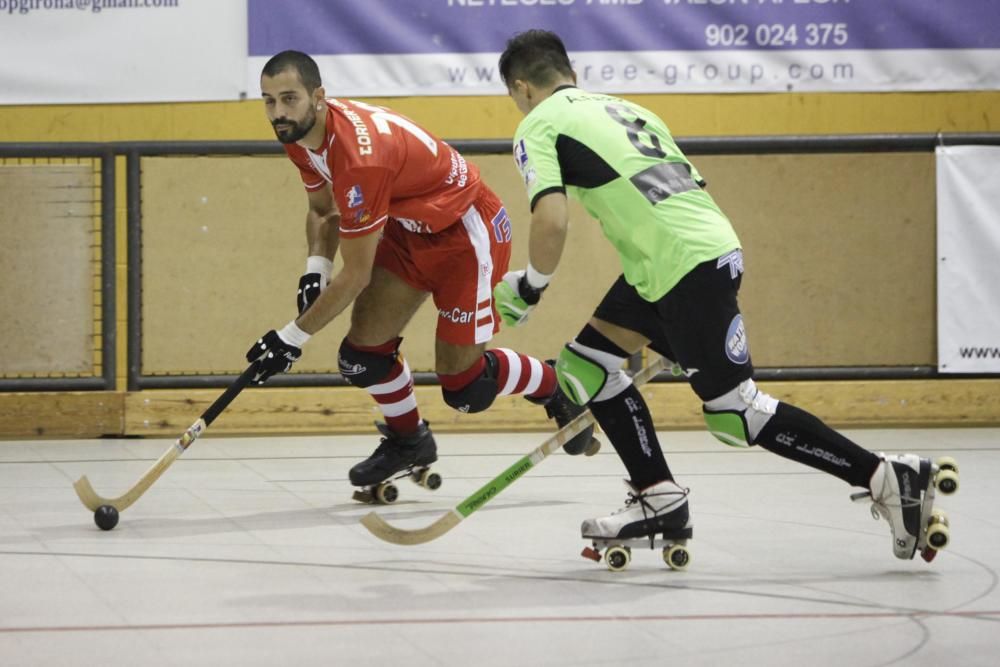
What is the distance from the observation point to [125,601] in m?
3.47

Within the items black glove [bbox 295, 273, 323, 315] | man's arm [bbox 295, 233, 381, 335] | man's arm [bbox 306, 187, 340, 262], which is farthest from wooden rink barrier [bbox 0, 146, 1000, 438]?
man's arm [bbox 295, 233, 381, 335]

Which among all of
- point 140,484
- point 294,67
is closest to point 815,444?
point 294,67

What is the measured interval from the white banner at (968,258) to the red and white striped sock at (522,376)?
2534 millimetres

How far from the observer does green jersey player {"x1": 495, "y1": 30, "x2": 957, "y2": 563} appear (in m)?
3.70

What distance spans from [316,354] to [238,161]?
3.13 feet

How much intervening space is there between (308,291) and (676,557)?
5.16 feet

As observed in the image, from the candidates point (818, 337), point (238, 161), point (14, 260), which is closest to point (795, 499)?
point (818, 337)

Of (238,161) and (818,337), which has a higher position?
(238,161)

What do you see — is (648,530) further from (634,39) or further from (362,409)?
(634,39)

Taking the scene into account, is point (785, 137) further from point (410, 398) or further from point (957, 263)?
point (410, 398)

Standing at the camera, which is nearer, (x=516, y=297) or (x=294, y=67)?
(x=516, y=297)

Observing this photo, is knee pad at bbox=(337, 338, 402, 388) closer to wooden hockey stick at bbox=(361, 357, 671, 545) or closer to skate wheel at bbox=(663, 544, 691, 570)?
wooden hockey stick at bbox=(361, 357, 671, 545)

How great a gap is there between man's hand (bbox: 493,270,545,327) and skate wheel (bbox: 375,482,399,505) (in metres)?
1.29

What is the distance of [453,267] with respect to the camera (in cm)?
483
